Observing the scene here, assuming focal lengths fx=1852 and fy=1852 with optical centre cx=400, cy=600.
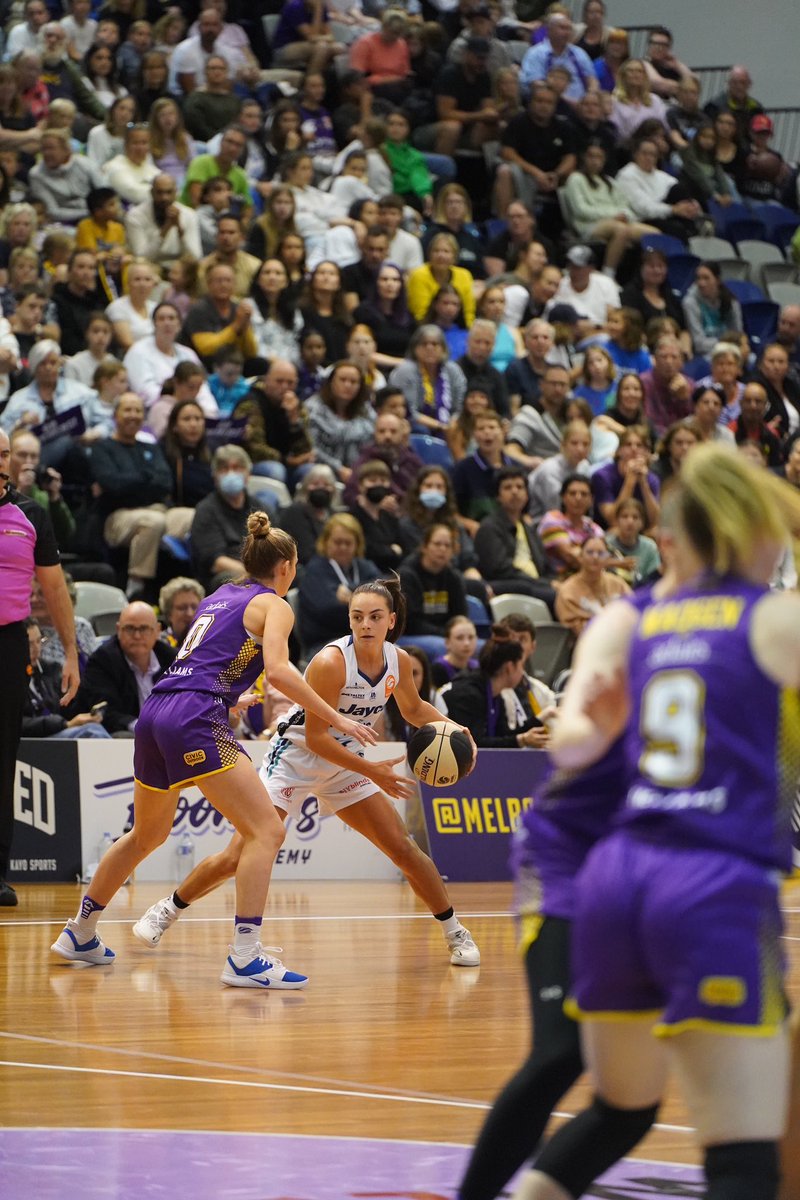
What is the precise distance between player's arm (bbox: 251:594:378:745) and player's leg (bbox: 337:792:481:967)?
0.81 m

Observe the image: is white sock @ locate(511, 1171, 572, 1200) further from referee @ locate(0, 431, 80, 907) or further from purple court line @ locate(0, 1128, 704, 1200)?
referee @ locate(0, 431, 80, 907)

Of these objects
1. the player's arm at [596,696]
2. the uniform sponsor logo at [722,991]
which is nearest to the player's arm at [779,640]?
the player's arm at [596,696]

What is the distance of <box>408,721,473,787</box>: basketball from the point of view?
27.4 ft

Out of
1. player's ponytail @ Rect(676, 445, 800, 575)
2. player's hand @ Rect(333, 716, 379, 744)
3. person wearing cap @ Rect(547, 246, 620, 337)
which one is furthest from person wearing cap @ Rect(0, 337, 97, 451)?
player's ponytail @ Rect(676, 445, 800, 575)

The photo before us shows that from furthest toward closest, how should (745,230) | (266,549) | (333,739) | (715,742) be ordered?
(745,230) → (333,739) → (266,549) → (715,742)

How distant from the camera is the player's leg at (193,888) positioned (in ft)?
25.8

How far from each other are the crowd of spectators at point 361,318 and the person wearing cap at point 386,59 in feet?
0.17

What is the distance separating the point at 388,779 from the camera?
7.55 m

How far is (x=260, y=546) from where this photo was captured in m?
7.54

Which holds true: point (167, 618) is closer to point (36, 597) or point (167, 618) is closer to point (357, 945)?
point (36, 597)

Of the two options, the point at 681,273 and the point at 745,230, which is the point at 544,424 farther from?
the point at 745,230

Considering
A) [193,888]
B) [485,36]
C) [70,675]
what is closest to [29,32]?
[485,36]

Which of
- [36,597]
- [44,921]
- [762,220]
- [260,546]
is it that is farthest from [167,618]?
[762,220]

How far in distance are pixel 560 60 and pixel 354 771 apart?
49.2 ft
